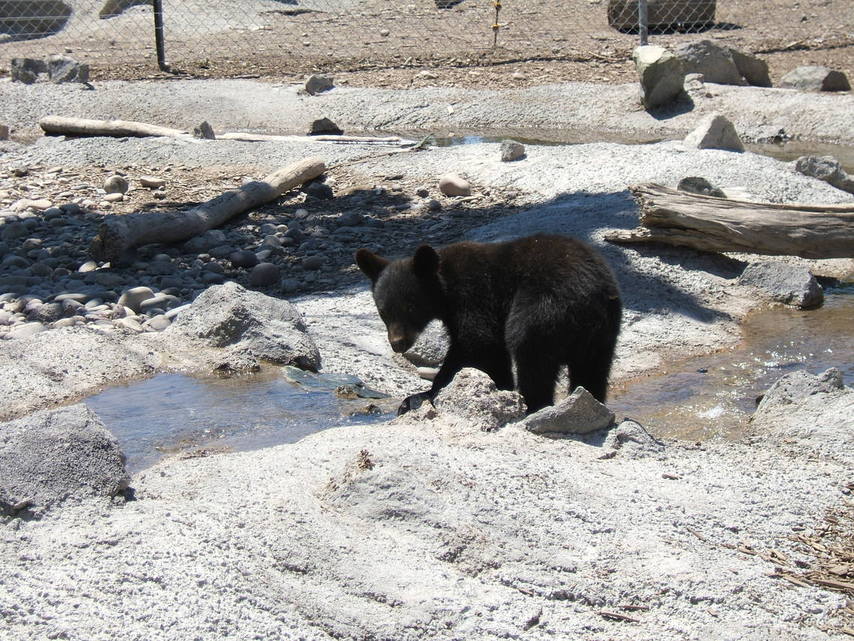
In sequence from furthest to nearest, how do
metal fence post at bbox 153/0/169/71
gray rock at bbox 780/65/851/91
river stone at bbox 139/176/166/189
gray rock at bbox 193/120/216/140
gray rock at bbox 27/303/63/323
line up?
metal fence post at bbox 153/0/169/71, gray rock at bbox 780/65/851/91, gray rock at bbox 193/120/216/140, river stone at bbox 139/176/166/189, gray rock at bbox 27/303/63/323

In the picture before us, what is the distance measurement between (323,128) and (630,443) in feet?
34.4

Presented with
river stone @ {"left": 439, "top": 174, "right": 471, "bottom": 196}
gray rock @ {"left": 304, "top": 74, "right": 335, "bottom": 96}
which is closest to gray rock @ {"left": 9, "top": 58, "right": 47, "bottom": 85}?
gray rock @ {"left": 304, "top": 74, "right": 335, "bottom": 96}

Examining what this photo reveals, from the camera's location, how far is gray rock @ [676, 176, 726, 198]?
9242 millimetres

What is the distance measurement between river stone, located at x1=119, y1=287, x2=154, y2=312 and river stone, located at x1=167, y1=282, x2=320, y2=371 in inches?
31.2

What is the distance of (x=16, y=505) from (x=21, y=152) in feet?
34.5

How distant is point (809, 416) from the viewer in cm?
507

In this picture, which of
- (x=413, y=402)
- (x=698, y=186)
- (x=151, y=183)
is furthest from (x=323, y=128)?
(x=413, y=402)

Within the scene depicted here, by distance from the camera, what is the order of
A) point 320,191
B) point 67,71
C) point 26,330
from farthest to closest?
point 67,71
point 320,191
point 26,330

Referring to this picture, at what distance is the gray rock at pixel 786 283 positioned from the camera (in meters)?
8.04

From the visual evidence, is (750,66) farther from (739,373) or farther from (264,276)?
(739,373)

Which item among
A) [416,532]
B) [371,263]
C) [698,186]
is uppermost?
[371,263]

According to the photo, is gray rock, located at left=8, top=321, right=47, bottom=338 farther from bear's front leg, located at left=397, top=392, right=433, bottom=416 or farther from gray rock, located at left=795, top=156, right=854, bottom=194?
gray rock, located at left=795, top=156, right=854, bottom=194

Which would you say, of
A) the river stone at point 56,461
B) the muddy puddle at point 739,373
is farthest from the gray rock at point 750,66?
the river stone at point 56,461

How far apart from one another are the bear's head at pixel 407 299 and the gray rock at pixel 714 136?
6.40 metres
